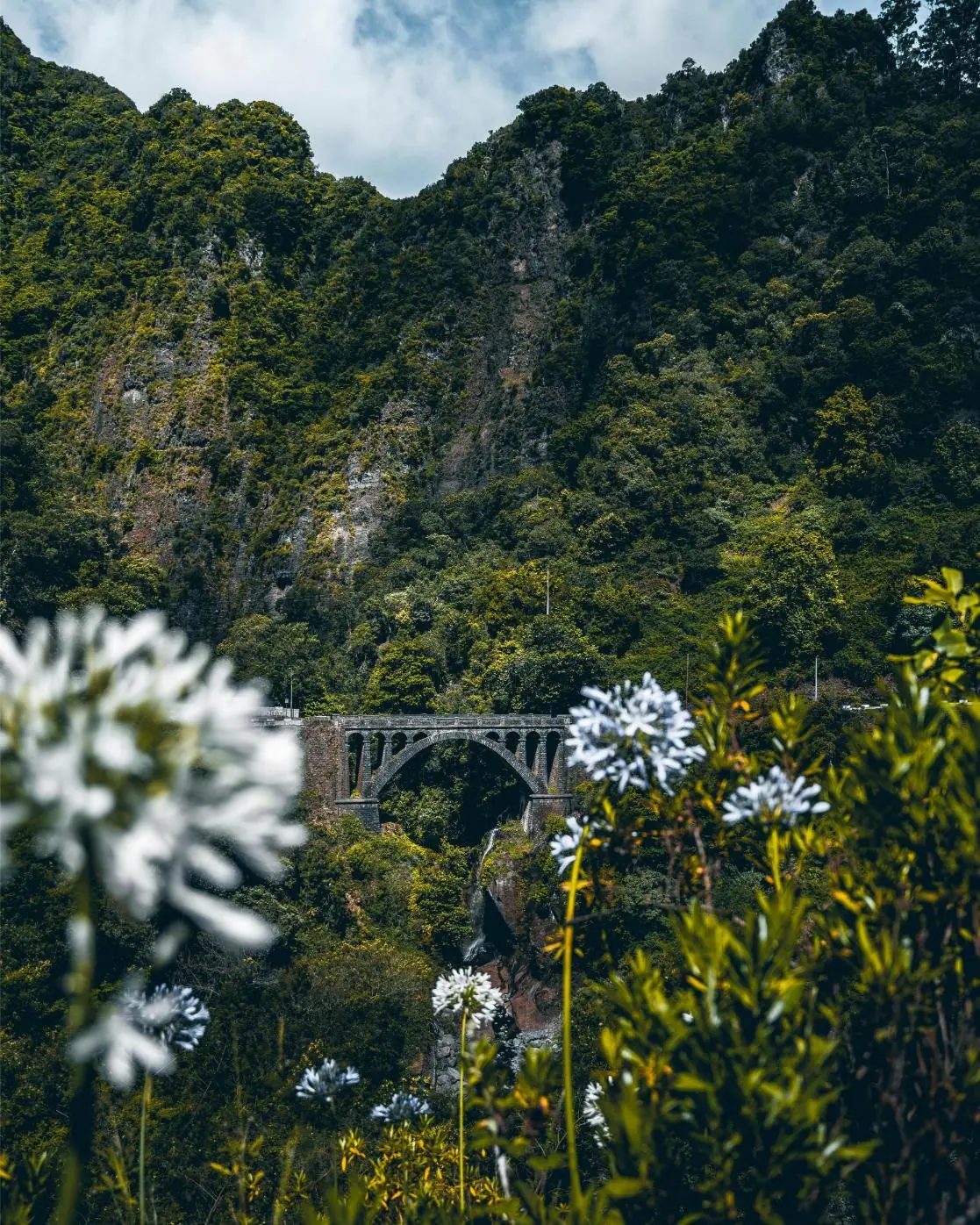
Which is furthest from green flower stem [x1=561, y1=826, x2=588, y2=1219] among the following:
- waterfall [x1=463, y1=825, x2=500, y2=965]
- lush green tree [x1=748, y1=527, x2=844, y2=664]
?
Answer: lush green tree [x1=748, y1=527, x2=844, y2=664]

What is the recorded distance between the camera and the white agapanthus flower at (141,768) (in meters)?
3.98

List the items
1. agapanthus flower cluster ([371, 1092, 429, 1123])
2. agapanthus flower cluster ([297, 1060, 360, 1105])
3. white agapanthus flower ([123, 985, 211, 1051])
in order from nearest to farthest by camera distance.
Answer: white agapanthus flower ([123, 985, 211, 1051]) → agapanthus flower cluster ([297, 1060, 360, 1105]) → agapanthus flower cluster ([371, 1092, 429, 1123])

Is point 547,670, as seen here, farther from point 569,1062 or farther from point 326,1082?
point 569,1062

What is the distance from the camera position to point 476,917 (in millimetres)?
50219

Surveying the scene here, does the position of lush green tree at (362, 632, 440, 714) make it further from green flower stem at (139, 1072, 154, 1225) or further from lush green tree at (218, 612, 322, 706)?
green flower stem at (139, 1072, 154, 1225)

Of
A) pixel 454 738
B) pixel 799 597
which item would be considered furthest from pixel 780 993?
pixel 454 738

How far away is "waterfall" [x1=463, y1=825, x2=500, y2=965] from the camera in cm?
4906

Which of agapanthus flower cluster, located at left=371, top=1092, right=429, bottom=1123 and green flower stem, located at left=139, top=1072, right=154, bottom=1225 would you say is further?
agapanthus flower cluster, located at left=371, top=1092, right=429, bottom=1123

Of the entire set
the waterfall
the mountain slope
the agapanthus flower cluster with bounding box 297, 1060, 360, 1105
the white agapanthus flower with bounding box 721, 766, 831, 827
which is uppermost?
the mountain slope

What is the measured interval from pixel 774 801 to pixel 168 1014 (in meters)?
4.48

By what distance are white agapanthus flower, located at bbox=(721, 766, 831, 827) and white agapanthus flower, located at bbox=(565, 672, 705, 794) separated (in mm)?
468

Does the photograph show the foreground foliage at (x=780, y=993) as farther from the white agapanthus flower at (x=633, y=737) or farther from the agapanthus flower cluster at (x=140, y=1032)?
the agapanthus flower cluster at (x=140, y=1032)

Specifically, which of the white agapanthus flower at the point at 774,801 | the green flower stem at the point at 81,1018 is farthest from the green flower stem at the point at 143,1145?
the white agapanthus flower at the point at 774,801

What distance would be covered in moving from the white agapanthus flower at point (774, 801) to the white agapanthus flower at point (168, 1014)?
13.0 feet
